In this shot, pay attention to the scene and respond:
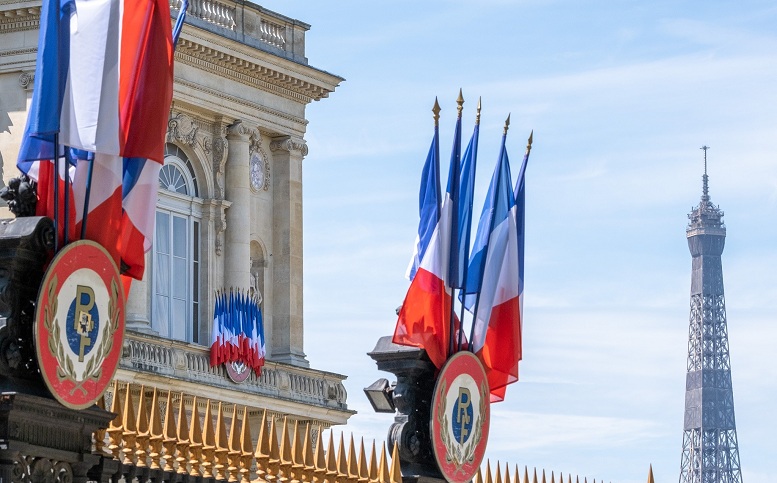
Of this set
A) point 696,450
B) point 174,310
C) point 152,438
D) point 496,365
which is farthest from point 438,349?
point 696,450

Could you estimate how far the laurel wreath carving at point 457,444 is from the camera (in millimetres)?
17688

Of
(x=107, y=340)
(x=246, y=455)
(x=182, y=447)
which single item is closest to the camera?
(x=107, y=340)

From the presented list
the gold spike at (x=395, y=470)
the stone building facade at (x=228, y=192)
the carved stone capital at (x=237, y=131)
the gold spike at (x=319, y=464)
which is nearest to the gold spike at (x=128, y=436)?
the gold spike at (x=319, y=464)

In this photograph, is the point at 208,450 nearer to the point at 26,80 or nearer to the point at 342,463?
the point at 342,463

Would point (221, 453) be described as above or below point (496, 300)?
below

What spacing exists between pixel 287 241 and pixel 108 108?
1634 inches

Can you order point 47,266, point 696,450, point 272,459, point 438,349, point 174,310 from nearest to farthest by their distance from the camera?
point 47,266
point 272,459
point 438,349
point 174,310
point 696,450

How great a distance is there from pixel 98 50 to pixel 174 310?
37.0m

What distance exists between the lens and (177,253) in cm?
5128

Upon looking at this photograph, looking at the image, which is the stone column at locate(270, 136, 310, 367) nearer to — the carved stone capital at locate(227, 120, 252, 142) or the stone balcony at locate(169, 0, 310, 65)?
the carved stone capital at locate(227, 120, 252, 142)

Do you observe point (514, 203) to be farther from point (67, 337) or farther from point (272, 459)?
point (67, 337)

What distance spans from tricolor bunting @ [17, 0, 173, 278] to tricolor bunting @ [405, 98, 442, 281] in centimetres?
389

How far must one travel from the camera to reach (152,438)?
14.6m

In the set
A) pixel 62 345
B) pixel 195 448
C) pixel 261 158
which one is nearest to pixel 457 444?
pixel 195 448
